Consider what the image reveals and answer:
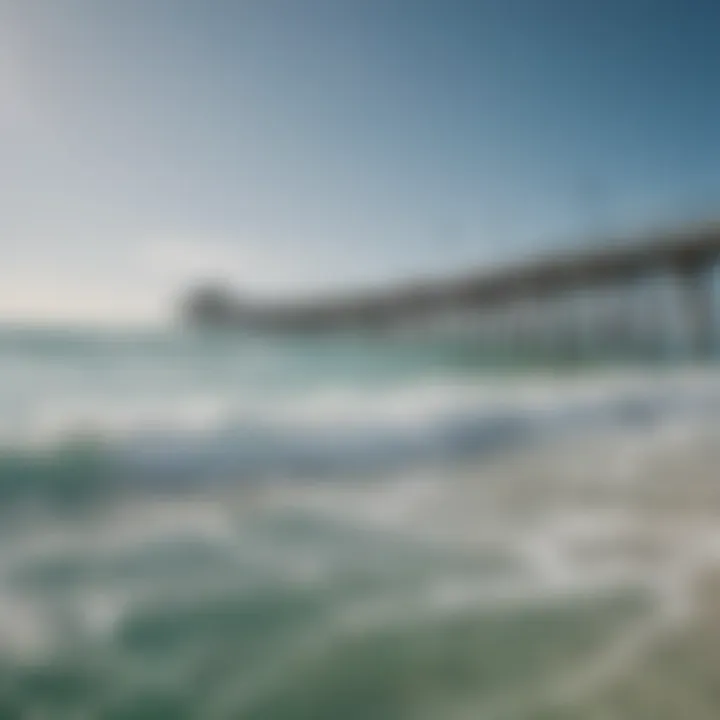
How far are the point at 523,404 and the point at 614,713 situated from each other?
27.8ft

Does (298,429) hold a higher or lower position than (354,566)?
higher

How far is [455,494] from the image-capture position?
613 cm

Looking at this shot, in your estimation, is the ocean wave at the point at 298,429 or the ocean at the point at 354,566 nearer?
the ocean at the point at 354,566

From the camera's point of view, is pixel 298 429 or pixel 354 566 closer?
pixel 354 566

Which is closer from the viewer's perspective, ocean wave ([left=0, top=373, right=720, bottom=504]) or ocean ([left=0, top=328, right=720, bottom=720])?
ocean ([left=0, top=328, right=720, bottom=720])

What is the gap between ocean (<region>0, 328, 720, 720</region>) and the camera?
3.22 meters

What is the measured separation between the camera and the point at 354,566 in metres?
4.57

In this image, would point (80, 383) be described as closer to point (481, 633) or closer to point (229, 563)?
point (229, 563)

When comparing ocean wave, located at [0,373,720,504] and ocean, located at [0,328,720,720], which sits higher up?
ocean wave, located at [0,373,720,504]

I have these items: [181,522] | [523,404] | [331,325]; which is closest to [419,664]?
[181,522]

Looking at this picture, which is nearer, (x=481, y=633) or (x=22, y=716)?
(x=22, y=716)

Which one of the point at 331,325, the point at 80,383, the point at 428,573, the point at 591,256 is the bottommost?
the point at 428,573

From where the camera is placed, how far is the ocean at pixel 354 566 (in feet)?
10.6

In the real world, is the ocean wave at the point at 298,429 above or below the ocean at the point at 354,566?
above
